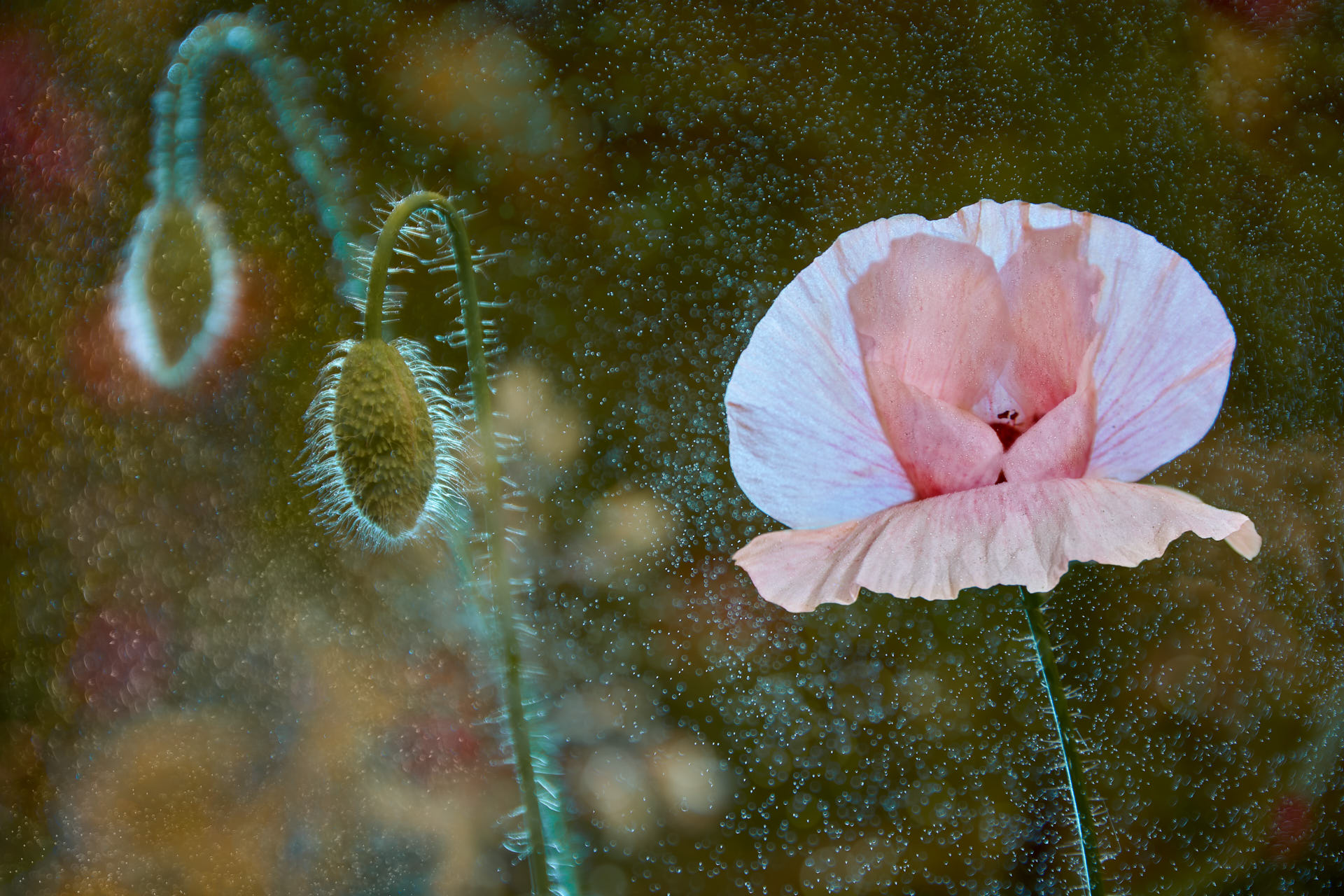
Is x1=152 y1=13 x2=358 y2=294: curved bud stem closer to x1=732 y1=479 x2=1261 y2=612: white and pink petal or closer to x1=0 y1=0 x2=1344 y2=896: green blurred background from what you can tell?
x1=0 y1=0 x2=1344 y2=896: green blurred background

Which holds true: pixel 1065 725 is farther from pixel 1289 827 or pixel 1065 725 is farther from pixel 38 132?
pixel 38 132

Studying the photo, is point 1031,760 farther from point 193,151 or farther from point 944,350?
point 193,151

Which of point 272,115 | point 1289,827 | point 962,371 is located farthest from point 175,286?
point 1289,827

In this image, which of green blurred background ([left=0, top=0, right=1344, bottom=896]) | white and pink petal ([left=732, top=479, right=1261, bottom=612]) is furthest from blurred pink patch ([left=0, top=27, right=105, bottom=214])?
white and pink petal ([left=732, top=479, right=1261, bottom=612])

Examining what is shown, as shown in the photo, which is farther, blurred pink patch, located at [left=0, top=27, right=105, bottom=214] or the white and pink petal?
blurred pink patch, located at [left=0, top=27, right=105, bottom=214]

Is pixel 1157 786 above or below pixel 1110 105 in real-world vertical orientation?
below

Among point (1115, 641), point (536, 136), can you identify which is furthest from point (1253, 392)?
point (536, 136)
